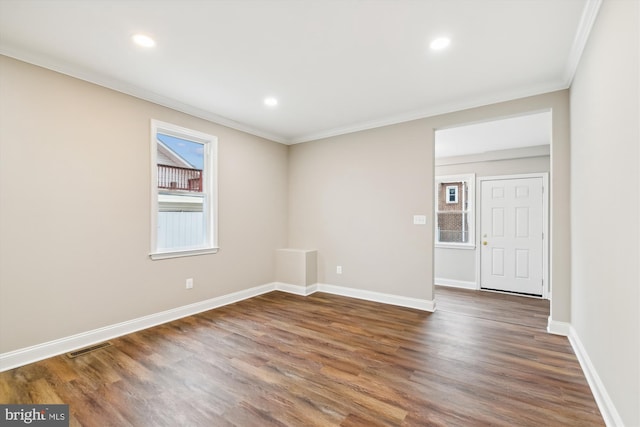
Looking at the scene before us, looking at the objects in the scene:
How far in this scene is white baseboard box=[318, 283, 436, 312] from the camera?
388 cm

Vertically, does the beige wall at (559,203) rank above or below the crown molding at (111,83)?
below

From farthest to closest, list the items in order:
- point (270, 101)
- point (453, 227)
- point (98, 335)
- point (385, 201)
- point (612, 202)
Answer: point (453, 227)
point (385, 201)
point (270, 101)
point (98, 335)
point (612, 202)

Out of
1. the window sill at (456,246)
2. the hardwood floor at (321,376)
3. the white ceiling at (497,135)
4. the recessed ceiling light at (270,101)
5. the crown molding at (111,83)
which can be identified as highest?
the recessed ceiling light at (270,101)

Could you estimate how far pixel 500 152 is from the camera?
5.23 meters

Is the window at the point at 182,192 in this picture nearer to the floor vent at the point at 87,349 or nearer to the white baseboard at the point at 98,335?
the white baseboard at the point at 98,335

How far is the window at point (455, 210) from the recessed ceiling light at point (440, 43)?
3.75 meters

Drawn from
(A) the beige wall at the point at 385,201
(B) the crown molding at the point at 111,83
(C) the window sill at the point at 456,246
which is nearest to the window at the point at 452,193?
(C) the window sill at the point at 456,246

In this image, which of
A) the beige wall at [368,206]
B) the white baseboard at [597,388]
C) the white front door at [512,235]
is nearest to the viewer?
the white baseboard at [597,388]

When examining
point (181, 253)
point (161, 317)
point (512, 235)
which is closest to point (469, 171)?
point (512, 235)

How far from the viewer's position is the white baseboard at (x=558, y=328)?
3.02m

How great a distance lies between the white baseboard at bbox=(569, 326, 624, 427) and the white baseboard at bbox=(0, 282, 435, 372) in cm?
154

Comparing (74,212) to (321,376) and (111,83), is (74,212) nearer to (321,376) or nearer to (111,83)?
(111,83)

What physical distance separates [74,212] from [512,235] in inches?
246

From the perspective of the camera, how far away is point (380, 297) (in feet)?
13.9
